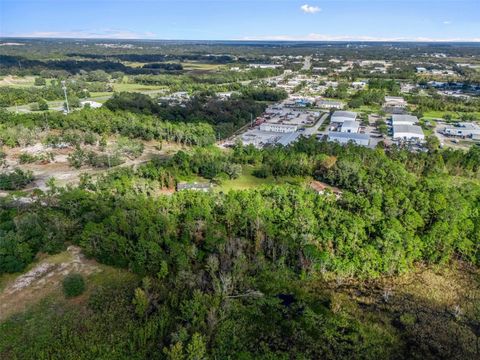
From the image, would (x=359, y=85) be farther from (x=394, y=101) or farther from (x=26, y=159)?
(x=26, y=159)

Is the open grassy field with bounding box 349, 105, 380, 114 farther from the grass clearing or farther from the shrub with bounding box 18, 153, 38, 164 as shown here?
the shrub with bounding box 18, 153, 38, 164

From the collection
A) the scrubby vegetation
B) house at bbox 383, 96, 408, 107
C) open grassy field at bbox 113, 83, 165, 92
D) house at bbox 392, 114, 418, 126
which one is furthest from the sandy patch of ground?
open grassy field at bbox 113, 83, 165, 92

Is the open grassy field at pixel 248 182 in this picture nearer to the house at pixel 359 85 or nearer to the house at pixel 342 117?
the house at pixel 342 117

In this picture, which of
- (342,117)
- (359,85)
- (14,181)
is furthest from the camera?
(359,85)

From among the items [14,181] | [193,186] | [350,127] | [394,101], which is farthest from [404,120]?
[14,181]

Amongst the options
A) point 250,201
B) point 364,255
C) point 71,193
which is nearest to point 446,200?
point 364,255

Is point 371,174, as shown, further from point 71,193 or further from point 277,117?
point 277,117
